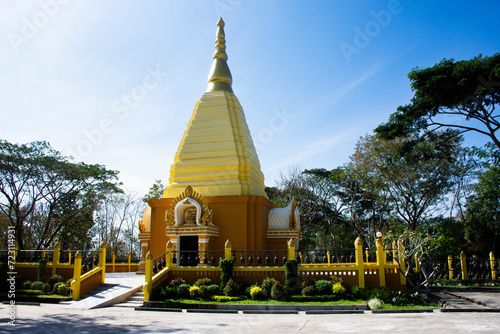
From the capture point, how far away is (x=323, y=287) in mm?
13633

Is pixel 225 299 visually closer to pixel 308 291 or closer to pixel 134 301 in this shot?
pixel 308 291

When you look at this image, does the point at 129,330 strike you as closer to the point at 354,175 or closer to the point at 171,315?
the point at 171,315

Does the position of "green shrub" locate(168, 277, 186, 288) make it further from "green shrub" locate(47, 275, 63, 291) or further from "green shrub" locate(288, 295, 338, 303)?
"green shrub" locate(47, 275, 63, 291)

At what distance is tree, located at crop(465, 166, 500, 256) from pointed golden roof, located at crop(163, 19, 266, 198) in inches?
636

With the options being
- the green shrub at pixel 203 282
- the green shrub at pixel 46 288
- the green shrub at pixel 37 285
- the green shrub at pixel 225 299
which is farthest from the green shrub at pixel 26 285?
the green shrub at pixel 225 299

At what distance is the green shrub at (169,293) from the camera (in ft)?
46.0

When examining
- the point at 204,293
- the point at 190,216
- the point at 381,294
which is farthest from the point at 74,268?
the point at 381,294

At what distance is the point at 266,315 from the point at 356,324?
2.91 meters

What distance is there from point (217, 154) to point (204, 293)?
7504 millimetres

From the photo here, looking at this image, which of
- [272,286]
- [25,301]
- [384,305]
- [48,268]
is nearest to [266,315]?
[272,286]

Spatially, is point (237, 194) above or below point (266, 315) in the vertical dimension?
above

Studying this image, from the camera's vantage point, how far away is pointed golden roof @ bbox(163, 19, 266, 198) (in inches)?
739

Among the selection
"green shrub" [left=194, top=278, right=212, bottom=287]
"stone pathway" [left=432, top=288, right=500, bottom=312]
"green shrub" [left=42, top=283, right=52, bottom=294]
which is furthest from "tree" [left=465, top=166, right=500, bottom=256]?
"green shrub" [left=42, top=283, right=52, bottom=294]

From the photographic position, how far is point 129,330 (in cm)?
871
